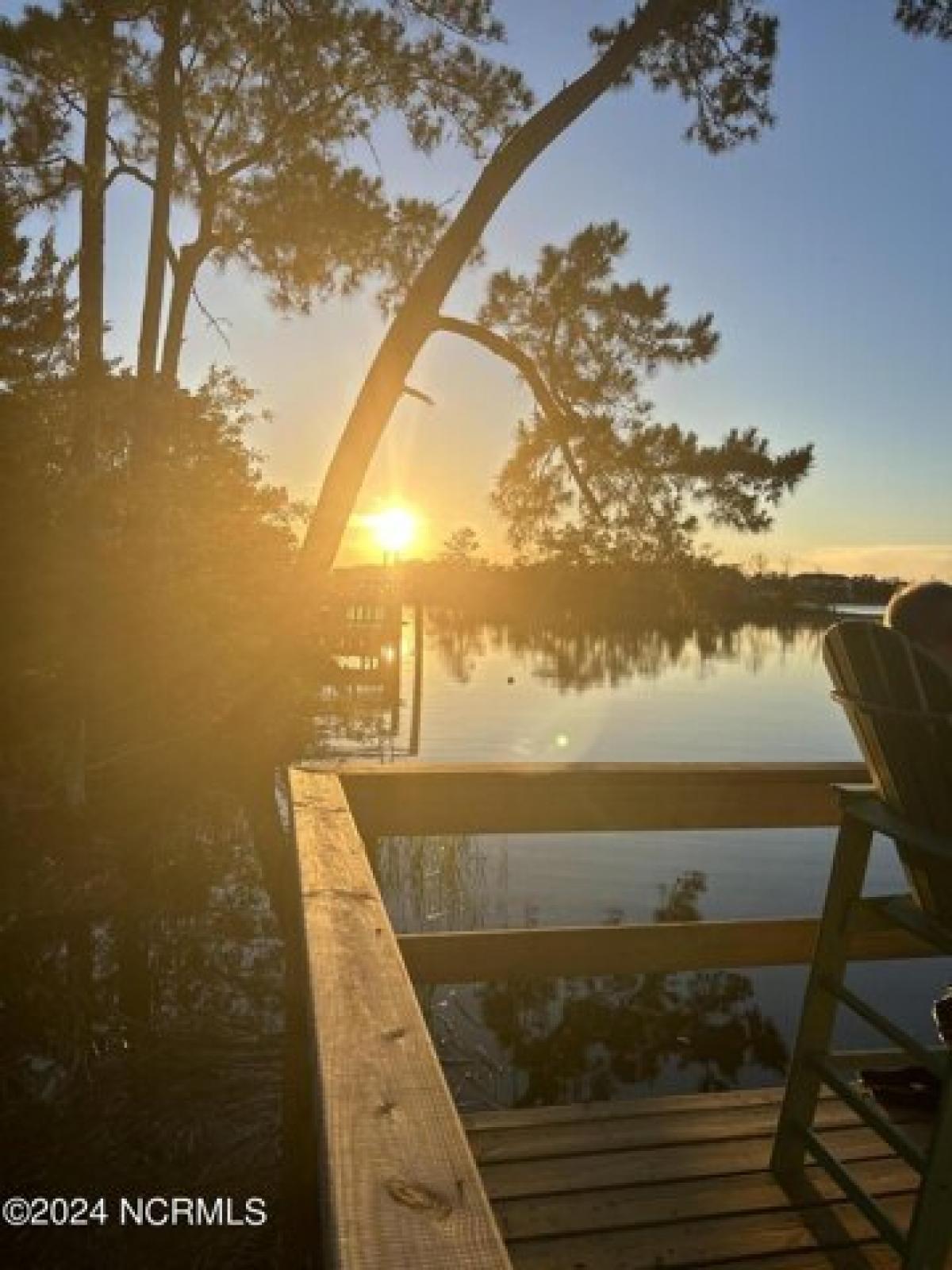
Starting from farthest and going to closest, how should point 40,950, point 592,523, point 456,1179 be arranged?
point 592,523 → point 40,950 → point 456,1179

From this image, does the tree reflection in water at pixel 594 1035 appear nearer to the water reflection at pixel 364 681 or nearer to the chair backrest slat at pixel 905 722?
the chair backrest slat at pixel 905 722

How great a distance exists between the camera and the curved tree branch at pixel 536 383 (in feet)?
30.6

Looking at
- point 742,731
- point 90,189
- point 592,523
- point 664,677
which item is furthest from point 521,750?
point 664,677

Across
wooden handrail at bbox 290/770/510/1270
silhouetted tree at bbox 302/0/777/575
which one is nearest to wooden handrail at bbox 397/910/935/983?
wooden handrail at bbox 290/770/510/1270

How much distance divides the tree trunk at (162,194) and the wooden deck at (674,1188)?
1061cm

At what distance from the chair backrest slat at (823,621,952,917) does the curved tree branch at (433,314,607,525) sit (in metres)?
7.41

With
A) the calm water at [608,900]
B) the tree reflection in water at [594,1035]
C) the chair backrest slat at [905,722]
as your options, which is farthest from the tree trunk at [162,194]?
the chair backrest slat at [905,722]

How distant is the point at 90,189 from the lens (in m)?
9.68

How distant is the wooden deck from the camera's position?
2078mm

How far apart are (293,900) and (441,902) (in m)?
6.76

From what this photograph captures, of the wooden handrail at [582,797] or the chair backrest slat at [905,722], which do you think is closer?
the chair backrest slat at [905,722]

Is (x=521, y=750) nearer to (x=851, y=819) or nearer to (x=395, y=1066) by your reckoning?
(x=851, y=819)

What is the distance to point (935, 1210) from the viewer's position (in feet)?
5.59

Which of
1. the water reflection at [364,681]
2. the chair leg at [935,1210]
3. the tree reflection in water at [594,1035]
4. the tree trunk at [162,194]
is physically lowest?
the tree reflection in water at [594,1035]
